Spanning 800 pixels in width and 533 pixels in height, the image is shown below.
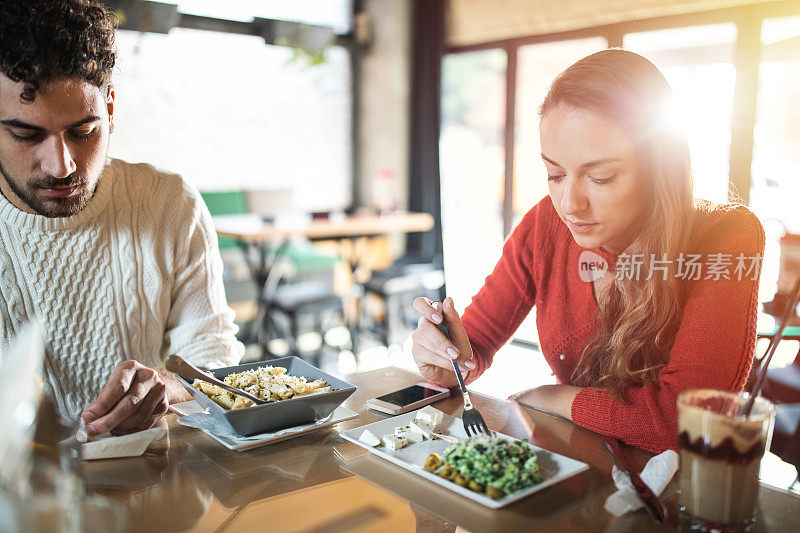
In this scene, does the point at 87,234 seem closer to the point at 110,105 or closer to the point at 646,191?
the point at 110,105

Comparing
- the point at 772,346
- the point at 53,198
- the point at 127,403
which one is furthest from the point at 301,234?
the point at 772,346

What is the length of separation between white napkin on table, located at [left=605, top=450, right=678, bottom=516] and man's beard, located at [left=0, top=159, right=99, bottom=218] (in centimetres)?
113

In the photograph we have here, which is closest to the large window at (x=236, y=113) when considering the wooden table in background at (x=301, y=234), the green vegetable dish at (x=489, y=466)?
the wooden table in background at (x=301, y=234)

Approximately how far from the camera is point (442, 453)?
974mm

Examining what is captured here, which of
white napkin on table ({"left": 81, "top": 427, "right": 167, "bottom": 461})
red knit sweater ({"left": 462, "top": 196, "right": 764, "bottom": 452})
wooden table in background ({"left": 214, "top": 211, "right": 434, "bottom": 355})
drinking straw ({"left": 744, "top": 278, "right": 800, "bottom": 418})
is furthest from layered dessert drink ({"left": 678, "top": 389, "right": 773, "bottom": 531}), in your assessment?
wooden table in background ({"left": 214, "top": 211, "right": 434, "bottom": 355})

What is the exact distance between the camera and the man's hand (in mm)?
1034

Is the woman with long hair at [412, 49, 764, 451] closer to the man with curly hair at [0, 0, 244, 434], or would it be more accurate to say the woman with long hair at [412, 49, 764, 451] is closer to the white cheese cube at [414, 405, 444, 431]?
the white cheese cube at [414, 405, 444, 431]

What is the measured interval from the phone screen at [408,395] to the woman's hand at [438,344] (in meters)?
0.04

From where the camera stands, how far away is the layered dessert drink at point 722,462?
2.44ft

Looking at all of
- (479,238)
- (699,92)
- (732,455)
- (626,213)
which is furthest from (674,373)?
(479,238)

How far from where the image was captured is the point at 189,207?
1.61 meters

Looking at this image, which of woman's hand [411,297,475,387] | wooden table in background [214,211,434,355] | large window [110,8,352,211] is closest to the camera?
woman's hand [411,297,475,387]

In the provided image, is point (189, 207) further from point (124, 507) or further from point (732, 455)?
point (732, 455)

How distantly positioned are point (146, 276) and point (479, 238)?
4.31m
